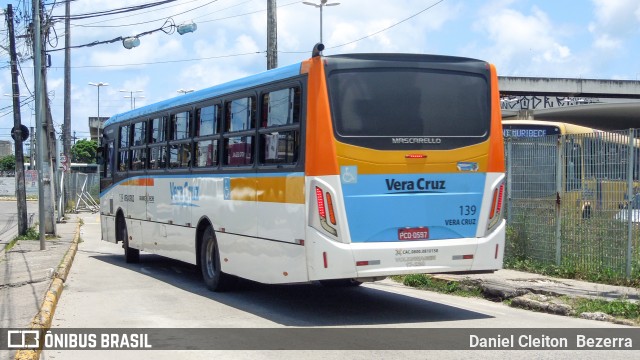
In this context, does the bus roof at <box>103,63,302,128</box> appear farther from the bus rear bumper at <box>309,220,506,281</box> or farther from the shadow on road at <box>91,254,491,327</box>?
the shadow on road at <box>91,254,491,327</box>

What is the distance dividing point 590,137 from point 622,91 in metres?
44.7

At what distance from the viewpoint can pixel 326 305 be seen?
36.8 ft

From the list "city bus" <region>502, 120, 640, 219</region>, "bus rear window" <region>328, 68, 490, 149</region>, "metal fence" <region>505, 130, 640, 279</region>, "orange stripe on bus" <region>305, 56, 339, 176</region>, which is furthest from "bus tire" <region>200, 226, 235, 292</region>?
"city bus" <region>502, 120, 640, 219</region>

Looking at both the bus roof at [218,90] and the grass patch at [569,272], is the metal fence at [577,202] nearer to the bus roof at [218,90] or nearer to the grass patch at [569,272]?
the grass patch at [569,272]

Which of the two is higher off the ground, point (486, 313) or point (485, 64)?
point (485, 64)

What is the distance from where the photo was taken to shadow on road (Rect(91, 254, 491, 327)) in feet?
32.8

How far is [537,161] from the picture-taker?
14.1 m

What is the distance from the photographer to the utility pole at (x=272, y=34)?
19.2 metres

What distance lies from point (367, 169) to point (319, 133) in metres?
0.71

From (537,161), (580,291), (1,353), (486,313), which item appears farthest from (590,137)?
(1,353)

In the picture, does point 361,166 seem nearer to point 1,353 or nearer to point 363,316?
point 363,316

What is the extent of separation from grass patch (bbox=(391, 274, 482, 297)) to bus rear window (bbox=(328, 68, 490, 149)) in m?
3.13

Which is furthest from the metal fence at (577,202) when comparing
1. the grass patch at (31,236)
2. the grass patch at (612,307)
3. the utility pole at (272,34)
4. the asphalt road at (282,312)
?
the grass patch at (31,236)

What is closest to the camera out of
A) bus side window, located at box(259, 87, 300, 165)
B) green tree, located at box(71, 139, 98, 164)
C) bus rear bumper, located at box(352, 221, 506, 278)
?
bus rear bumper, located at box(352, 221, 506, 278)
